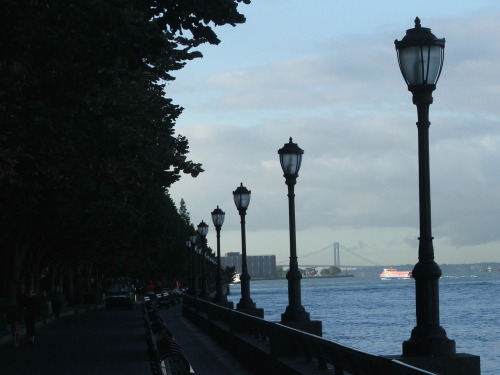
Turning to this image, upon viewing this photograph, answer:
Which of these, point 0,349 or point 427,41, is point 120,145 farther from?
point 427,41

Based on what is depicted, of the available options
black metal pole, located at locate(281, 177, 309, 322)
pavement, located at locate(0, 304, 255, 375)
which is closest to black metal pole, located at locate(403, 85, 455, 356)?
pavement, located at locate(0, 304, 255, 375)

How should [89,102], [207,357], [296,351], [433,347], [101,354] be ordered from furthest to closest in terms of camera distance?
[101,354] < [207,357] < [89,102] < [296,351] < [433,347]

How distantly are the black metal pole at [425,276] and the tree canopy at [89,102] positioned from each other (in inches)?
134

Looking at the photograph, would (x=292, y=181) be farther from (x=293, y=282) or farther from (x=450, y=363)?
(x=450, y=363)

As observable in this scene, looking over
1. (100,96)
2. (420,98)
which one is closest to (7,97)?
(100,96)

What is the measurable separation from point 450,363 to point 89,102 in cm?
1250

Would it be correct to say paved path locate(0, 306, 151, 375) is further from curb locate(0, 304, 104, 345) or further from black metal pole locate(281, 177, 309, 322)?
black metal pole locate(281, 177, 309, 322)

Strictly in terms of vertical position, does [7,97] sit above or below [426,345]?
above

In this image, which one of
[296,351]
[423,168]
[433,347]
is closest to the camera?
[433,347]

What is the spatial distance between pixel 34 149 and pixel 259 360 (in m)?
6.52

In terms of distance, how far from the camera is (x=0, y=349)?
32219 mm

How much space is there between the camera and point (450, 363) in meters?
11.6

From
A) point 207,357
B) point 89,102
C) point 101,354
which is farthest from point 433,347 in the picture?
point 101,354

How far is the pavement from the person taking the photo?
914 inches
